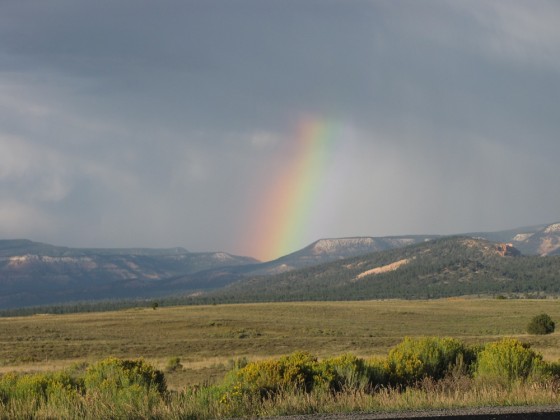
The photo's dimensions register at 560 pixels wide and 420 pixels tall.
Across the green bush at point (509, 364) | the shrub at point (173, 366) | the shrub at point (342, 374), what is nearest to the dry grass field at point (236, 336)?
the shrub at point (173, 366)

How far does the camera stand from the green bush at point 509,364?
541 inches

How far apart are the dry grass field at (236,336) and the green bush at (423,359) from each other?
5788 millimetres

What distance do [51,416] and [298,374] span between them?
5069mm

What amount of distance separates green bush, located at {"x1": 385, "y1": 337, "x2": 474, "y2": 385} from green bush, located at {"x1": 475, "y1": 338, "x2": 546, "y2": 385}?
1032 mm

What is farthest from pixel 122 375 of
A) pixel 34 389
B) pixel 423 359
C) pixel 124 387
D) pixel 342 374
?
pixel 423 359

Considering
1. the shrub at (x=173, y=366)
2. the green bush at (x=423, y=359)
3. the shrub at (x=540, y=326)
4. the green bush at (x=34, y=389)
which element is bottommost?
the shrub at (x=540, y=326)

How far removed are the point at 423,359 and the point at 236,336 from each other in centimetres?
4122

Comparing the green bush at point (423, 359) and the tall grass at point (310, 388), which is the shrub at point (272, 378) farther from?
the green bush at point (423, 359)

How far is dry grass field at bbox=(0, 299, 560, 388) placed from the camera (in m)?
35.8

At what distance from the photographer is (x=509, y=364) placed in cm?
1395

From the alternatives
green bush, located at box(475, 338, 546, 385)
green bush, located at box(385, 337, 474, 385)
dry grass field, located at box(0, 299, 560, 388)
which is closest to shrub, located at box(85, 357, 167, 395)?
dry grass field, located at box(0, 299, 560, 388)

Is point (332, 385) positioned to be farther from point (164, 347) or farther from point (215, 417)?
point (164, 347)

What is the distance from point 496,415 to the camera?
26.2ft

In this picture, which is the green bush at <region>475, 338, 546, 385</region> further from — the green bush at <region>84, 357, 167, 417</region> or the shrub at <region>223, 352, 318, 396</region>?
the green bush at <region>84, 357, 167, 417</region>
